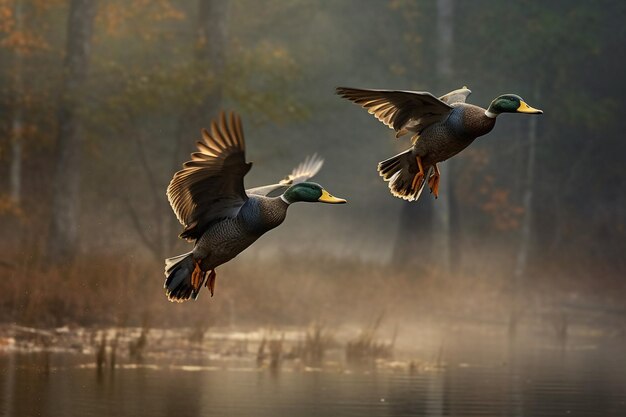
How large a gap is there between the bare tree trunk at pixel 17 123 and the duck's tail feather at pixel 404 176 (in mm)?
19200

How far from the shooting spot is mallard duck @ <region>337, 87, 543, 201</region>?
9906 millimetres

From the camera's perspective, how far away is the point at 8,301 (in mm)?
21609

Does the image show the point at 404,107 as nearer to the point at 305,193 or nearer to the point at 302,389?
the point at 305,193

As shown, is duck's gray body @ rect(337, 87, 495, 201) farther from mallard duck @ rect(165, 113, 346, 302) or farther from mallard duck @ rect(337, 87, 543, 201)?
mallard duck @ rect(165, 113, 346, 302)

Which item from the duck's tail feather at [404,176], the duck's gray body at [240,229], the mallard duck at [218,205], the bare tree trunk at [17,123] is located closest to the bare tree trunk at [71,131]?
the bare tree trunk at [17,123]

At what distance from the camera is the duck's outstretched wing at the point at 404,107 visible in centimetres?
1005

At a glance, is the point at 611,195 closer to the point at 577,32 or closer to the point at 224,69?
the point at 577,32

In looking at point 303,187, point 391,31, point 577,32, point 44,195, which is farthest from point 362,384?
point 391,31

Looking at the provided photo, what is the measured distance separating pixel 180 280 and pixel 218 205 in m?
0.78

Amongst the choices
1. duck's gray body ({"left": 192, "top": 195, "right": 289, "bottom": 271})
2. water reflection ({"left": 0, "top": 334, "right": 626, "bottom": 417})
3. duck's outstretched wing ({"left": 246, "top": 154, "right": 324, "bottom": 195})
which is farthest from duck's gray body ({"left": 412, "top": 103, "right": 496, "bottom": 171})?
water reflection ({"left": 0, "top": 334, "right": 626, "bottom": 417})

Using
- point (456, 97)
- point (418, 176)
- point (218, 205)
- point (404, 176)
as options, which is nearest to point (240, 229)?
point (218, 205)

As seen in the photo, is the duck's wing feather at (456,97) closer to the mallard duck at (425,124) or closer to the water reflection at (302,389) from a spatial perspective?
the mallard duck at (425,124)

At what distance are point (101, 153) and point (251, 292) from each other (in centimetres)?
781

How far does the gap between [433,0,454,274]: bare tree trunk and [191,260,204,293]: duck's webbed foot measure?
78.7ft
